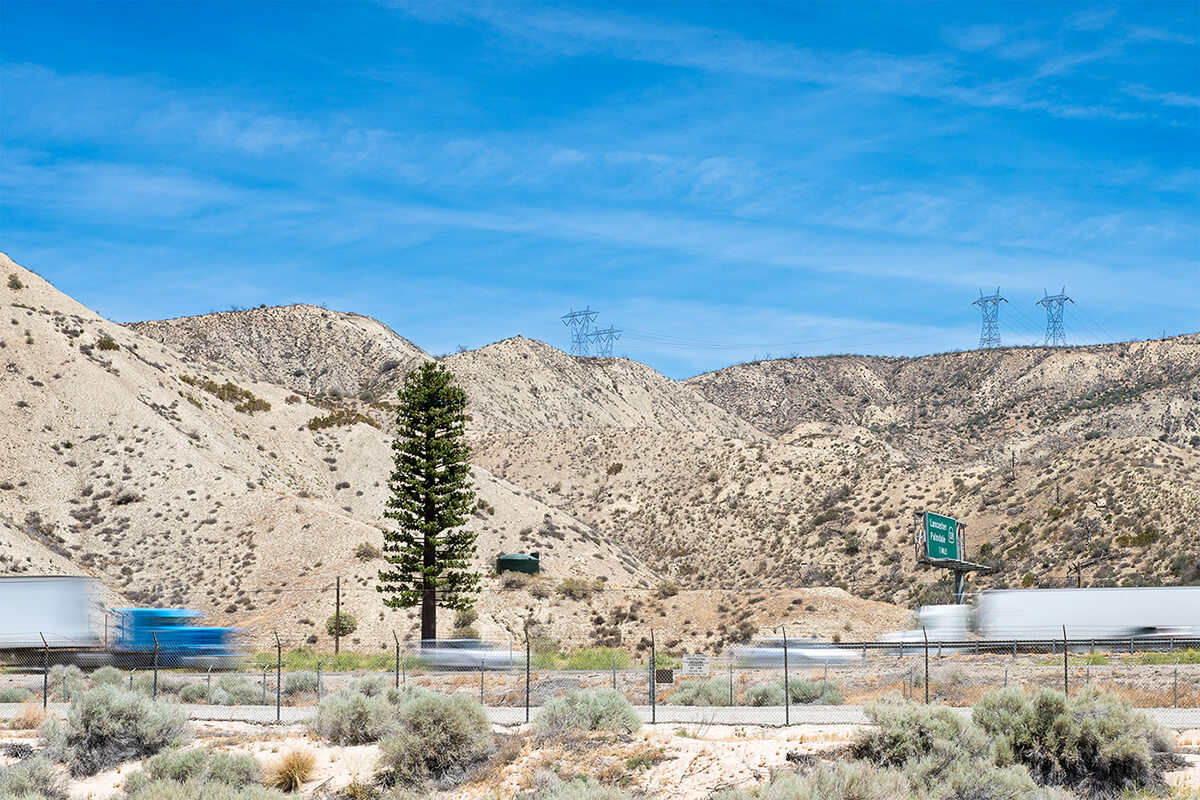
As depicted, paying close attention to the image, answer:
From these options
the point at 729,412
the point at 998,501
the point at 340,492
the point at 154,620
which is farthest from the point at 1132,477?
the point at 729,412

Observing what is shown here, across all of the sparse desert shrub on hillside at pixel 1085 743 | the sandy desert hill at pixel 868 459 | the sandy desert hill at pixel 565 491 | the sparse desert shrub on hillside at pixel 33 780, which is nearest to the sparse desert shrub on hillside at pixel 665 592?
the sandy desert hill at pixel 565 491

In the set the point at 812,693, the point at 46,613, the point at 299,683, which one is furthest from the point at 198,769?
the point at 46,613

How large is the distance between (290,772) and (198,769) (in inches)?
64.6

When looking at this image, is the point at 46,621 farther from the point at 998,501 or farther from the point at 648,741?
the point at 998,501

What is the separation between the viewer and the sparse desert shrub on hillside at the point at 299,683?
112 ft

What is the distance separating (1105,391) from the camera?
135m

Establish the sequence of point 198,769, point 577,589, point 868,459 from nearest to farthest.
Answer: point 198,769
point 577,589
point 868,459

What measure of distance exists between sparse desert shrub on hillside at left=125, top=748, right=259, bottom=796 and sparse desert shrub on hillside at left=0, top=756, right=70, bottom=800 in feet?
4.06

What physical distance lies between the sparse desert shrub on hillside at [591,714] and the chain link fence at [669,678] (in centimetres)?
92

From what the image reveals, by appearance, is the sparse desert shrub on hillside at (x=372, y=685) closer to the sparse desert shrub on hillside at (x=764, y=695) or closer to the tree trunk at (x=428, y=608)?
the sparse desert shrub on hillside at (x=764, y=695)

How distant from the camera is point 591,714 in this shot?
887 inches

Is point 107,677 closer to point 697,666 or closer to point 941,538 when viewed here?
point 697,666

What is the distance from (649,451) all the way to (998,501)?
105 feet

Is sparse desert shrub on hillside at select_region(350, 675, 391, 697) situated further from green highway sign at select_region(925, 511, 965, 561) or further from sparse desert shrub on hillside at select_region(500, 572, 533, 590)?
sparse desert shrub on hillside at select_region(500, 572, 533, 590)
